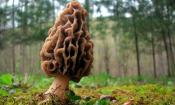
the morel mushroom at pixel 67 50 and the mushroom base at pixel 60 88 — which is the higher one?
the morel mushroom at pixel 67 50

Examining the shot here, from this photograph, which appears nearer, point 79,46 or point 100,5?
point 79,46

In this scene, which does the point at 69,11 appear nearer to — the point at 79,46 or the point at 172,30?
the point at 79,46

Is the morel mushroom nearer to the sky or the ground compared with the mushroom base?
nearer to the sky

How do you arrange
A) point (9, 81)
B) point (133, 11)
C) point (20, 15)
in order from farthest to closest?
1. point (20, 15)
2. point (133, 11)
3. point (9, 81)

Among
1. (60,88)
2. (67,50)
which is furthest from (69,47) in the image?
(60,88)

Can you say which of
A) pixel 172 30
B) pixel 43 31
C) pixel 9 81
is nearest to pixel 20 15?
pixel 43 31

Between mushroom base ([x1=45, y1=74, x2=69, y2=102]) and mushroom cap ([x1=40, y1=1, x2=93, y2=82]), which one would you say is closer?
mushroom cap ([x1=40, y1=1, x2=93, y2=82])

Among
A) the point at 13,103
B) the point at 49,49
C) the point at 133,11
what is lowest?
the point at 13,103

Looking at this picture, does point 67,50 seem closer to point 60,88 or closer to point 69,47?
point 69,47
